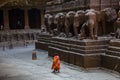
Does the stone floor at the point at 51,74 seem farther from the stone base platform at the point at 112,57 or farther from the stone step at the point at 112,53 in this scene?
the stone step at the point at 112,53

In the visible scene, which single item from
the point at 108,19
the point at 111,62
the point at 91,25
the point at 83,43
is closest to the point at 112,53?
the point at 111,62

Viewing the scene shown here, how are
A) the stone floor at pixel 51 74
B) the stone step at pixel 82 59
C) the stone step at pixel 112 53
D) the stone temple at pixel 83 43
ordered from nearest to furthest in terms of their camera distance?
A: 1. the stone floor at pixel 51 74
2. the stone step at pixel 112 53
3. the stone temple at pixel 83 43
4. the stone step at pixel 82 59

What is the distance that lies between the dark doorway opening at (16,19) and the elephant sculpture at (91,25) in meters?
25.0

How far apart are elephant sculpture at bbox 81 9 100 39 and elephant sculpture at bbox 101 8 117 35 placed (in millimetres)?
451

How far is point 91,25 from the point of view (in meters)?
13.7

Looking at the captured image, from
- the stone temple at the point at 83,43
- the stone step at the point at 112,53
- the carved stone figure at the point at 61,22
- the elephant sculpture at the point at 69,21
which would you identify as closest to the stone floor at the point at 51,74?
the stone temple at the point at 83,43

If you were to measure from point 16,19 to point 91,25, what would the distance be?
26.1 m

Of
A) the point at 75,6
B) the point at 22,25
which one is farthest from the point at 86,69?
the point at 22,25

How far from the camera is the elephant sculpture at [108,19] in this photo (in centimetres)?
1470

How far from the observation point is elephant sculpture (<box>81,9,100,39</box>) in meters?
13.7

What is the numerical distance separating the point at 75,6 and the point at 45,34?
5.80m

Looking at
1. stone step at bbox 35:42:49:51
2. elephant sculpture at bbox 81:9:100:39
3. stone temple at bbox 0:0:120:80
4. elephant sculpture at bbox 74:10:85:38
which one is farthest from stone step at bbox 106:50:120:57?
stone step at bbox 35:42:49:51

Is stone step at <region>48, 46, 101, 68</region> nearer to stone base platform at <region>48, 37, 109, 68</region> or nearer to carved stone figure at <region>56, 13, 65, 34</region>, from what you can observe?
stone base platform at <region>48, 37, 109, 68</region>

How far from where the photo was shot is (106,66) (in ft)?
41.7
